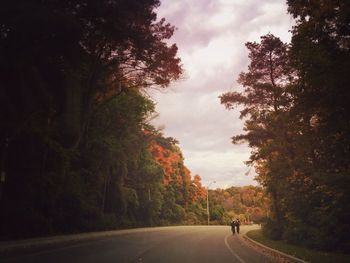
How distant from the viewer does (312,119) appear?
2419 cm

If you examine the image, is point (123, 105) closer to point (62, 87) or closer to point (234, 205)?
point (62, 87)

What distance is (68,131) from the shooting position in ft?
76.7

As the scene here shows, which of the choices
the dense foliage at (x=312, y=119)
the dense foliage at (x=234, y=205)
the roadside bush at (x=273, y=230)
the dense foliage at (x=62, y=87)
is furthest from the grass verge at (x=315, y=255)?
the dense foliage at (x=234, y=205)

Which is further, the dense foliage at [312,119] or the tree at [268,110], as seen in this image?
the tree at [268,110]

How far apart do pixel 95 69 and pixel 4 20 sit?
9150 millimetres

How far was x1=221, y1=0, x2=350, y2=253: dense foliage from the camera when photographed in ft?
49.6

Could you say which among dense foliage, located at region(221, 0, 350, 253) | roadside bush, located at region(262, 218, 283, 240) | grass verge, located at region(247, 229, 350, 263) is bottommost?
grass verge, located at region(247, 229, 350, 263)

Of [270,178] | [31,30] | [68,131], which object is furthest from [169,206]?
[31,30]

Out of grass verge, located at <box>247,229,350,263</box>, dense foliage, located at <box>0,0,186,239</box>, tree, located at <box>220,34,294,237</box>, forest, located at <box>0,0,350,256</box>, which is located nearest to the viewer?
grass verge, located at <box>247,229,350,263</box>

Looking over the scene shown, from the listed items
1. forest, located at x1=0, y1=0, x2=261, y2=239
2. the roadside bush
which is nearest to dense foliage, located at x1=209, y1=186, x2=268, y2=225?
forest, located at x1=0, y1=0, x2=261, y2=239

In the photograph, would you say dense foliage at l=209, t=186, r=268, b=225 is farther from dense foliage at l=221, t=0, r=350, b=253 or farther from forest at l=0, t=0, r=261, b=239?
dense foliage at l=221, t=0, r=350, b=253

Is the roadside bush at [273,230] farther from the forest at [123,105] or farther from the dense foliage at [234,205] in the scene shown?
the dense foliage at [234,205]

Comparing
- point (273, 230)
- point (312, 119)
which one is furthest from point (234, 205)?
point (312, 119)

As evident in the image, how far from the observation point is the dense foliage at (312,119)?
15133 millimetres
